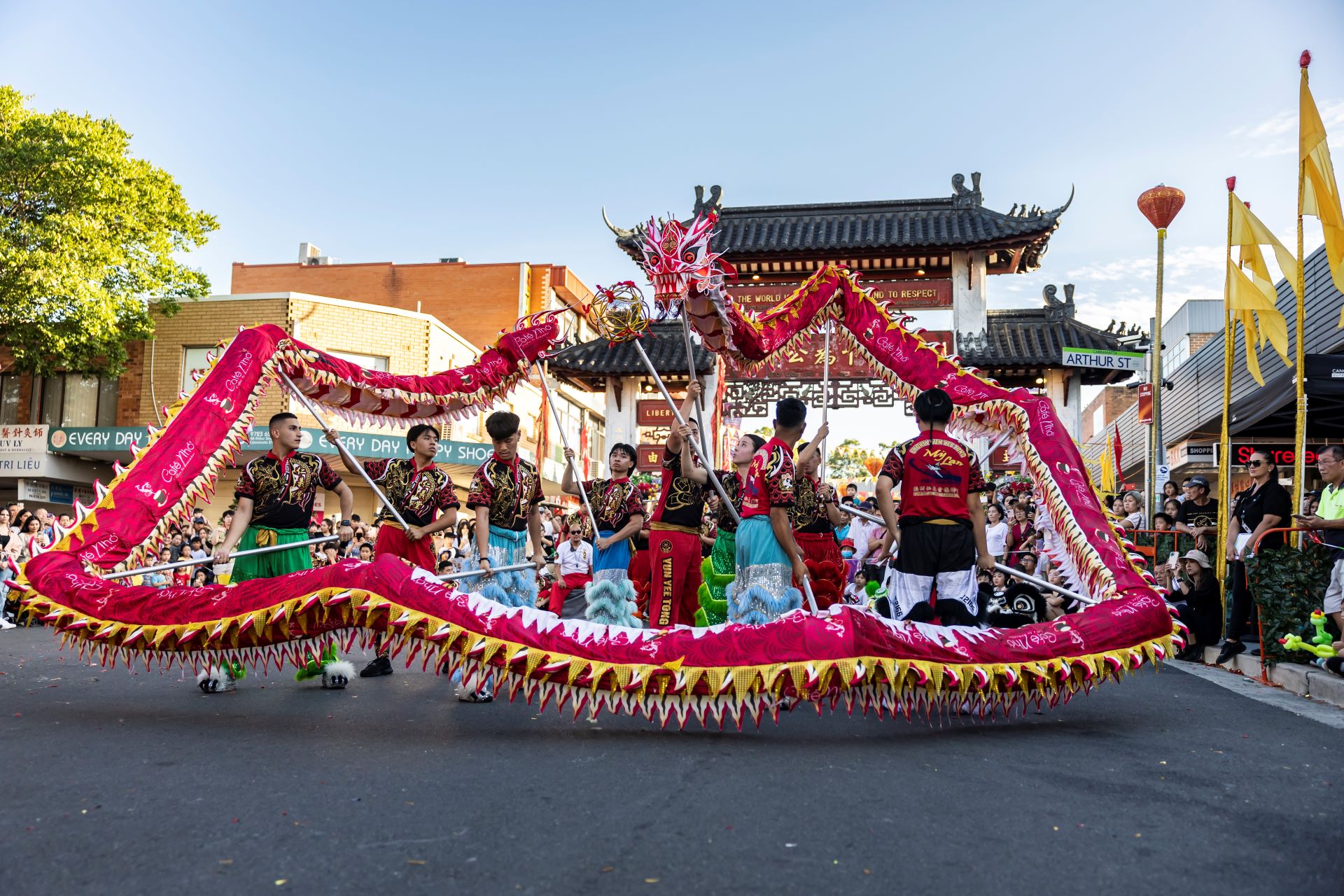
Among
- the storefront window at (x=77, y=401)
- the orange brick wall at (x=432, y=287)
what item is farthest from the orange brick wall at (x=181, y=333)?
the orange brick wall at (x=432, y=287)

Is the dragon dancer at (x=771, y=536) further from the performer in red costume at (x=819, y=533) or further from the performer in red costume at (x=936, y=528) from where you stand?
the performer in red costume at (x=819, y=533)

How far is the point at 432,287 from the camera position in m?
37.1

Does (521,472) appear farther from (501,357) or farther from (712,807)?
(712,807)

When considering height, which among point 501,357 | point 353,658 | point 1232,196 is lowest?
point 353,658

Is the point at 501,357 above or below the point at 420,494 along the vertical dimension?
above

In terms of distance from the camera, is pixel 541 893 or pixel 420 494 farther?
pixel 420 494

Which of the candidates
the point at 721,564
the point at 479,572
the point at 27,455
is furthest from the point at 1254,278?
the point at 27,455

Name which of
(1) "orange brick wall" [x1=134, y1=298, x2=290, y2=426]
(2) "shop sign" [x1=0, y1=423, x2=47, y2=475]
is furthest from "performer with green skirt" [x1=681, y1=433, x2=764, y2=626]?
(2) "shop sign" [x1=0, y1=423, x2=47, y2=475]

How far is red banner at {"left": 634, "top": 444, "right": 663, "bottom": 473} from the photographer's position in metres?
21.8

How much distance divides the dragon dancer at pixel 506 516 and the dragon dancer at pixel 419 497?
0.63 feet

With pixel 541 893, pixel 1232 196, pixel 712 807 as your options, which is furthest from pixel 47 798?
pixel 1232 196

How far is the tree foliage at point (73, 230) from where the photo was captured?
19359 millimetres

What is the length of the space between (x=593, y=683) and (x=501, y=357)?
3194 millimetres

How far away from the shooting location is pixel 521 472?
6781 millimetres
